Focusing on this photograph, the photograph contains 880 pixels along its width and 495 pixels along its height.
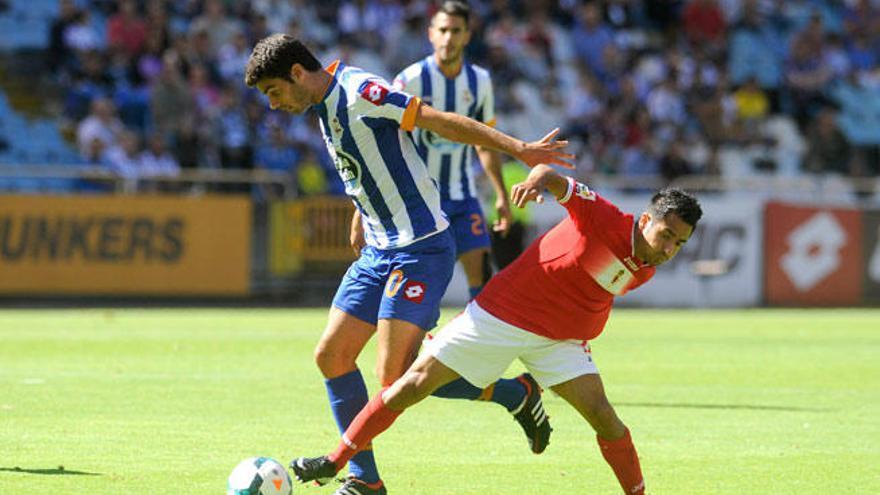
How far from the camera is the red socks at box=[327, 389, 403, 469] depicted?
6898 mm

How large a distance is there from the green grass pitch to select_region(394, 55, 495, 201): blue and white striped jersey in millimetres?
1618

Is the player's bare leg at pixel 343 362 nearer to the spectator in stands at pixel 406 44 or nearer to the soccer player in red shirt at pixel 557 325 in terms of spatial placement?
the soccer player in red shirt at pixel 557 325

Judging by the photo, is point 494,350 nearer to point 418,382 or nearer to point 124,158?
point 418,382

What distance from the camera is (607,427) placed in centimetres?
693

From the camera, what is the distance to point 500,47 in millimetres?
25172

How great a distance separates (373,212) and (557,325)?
117 cm

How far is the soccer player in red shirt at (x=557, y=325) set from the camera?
→ 678 cm

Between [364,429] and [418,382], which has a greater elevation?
[418,382]

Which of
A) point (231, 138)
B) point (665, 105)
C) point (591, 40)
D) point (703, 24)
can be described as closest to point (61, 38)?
point (231, 138)

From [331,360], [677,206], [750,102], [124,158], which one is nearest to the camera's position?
[677,206]

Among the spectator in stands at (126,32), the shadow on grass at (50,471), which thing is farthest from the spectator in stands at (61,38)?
the shadow on grass at (50,471)

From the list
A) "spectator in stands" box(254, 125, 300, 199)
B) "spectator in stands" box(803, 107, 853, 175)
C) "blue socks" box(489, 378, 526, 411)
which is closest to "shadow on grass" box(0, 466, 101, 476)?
"blue socks" box(489, 378, 526, 411)

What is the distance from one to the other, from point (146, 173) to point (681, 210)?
15.5 meters

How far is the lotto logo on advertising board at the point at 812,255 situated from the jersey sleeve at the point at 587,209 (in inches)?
660
